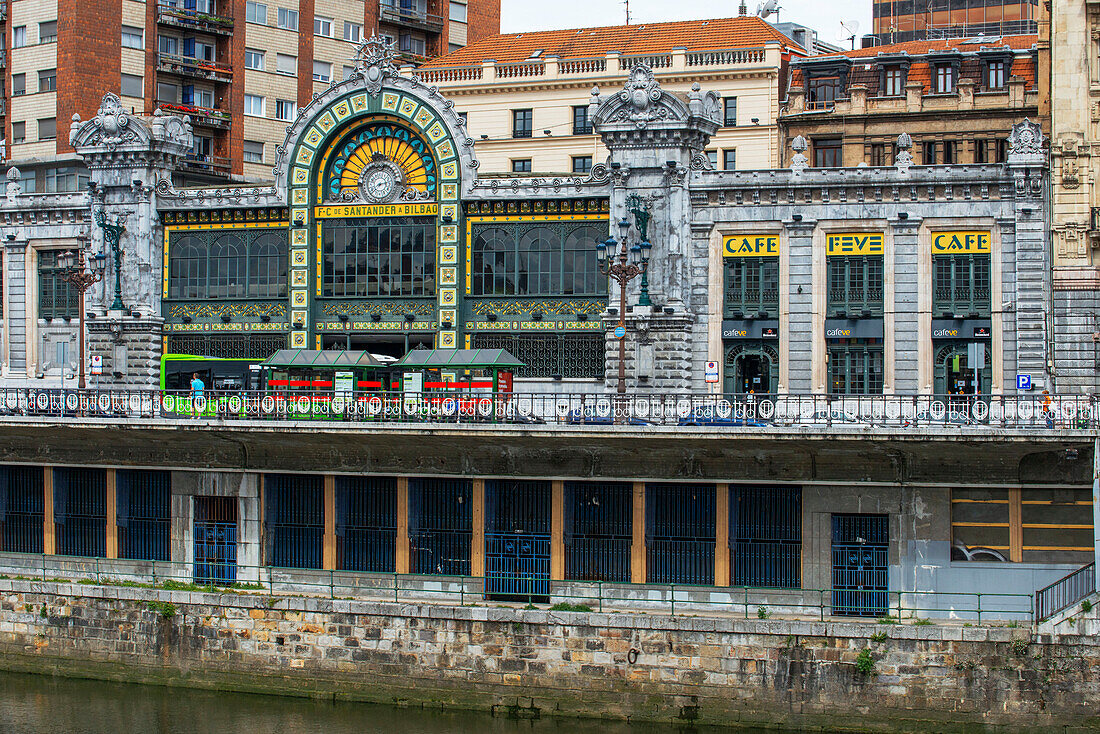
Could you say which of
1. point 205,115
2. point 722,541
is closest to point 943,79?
point 722,541

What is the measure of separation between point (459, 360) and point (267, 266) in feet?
40.9

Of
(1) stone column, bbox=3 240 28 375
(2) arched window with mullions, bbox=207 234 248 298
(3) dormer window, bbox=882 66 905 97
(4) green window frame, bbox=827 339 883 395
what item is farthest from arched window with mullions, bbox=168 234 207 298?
(3) dormer window, bbox=882 66 905 97

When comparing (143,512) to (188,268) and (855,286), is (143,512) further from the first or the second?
(855,286)

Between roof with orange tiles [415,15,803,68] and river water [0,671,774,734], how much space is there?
38042 millimetres

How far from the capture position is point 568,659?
135ft

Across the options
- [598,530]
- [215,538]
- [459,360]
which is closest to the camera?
[598,530]

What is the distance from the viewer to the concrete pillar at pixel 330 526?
4806 centimetres

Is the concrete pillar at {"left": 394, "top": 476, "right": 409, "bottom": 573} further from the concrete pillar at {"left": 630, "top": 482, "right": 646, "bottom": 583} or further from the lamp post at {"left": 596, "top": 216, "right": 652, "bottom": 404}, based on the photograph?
the lamp post at {"left": 596, "top": 216, "right": 652, "bottom": 404}

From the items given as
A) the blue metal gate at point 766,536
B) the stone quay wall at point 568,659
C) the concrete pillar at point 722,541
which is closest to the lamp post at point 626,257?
the concrete pillar at point 722,541

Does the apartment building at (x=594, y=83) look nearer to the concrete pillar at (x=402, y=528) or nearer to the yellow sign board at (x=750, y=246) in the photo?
the yellow sign board at (x=750, y=246)

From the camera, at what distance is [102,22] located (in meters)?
73.2

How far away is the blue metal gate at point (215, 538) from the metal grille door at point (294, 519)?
1.29 m

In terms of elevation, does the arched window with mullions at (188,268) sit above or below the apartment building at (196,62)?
below

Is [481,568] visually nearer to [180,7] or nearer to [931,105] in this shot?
[931,105]
